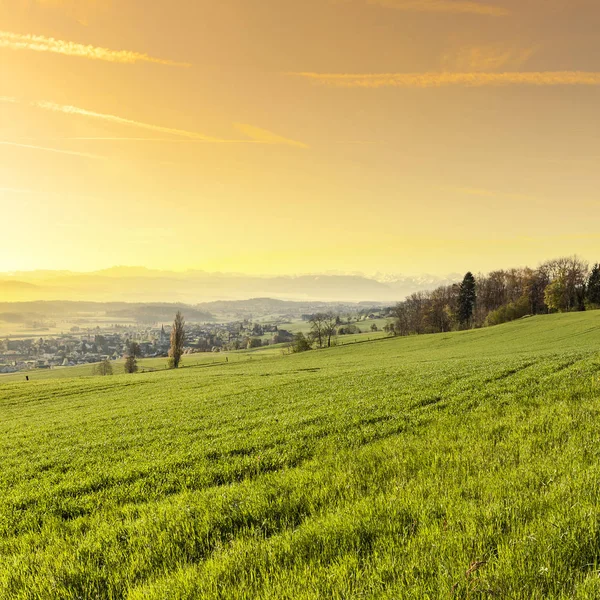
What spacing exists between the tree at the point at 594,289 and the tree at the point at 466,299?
99.2 ft

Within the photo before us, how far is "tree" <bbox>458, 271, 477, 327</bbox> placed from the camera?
121062 mm

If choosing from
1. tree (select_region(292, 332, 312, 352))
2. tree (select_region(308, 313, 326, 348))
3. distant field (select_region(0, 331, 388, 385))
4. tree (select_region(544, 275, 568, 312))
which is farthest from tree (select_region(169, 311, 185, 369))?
tree (select_region(544, 275, 568, 312))

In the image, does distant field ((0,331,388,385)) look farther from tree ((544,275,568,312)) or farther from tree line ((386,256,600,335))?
tree ((544,275,568,312))

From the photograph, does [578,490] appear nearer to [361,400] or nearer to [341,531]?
[341,531]

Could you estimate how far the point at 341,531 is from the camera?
16.6ft

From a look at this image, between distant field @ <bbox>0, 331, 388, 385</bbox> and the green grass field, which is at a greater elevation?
the green grass field

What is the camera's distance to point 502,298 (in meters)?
131

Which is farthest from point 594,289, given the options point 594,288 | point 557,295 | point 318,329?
point 318,329

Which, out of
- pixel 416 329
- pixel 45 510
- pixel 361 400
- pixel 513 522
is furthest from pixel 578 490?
pixel 416 329

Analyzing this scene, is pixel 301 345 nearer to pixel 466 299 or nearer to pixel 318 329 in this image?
pixel 318 329

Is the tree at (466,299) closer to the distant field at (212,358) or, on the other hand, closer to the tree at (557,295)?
the tree at (557,295)

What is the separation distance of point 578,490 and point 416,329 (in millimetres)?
130161

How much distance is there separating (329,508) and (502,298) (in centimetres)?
14418

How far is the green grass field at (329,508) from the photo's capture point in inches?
160
